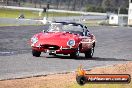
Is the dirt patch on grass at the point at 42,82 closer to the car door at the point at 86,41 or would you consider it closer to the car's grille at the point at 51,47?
the car's grille at the point at 51,47

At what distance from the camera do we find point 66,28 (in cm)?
1783

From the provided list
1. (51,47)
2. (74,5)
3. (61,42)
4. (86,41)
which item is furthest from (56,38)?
(74,5)

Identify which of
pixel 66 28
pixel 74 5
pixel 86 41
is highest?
pixel 66 28

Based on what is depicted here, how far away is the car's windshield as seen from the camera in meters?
17.6

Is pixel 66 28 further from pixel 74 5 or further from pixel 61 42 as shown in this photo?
pixel 74 5

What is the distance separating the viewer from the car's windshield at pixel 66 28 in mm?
17641

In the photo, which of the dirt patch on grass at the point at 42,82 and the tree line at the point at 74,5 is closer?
the dirt patch on grass at the point at 42,82

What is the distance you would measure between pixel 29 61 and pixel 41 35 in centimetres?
197

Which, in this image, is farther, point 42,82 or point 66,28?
point 66,28

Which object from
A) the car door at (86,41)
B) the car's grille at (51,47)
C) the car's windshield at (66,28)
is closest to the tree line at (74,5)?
the car's windshield at (66,28)

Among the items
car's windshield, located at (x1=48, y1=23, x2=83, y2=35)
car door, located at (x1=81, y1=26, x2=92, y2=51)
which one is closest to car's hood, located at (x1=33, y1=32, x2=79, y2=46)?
car door, located at (x1=81, y1=26, x2=92, y2=51)

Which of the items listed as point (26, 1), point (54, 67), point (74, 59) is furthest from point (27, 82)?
point (26, 1)

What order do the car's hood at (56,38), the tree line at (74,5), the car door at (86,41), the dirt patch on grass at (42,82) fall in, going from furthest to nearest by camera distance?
the tree line at (74,5)
the car door at (86,41)
the car's hood at (56,38)
the dirt patch on grass at (42,82)

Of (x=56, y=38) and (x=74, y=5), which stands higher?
(x=56, y=38)
